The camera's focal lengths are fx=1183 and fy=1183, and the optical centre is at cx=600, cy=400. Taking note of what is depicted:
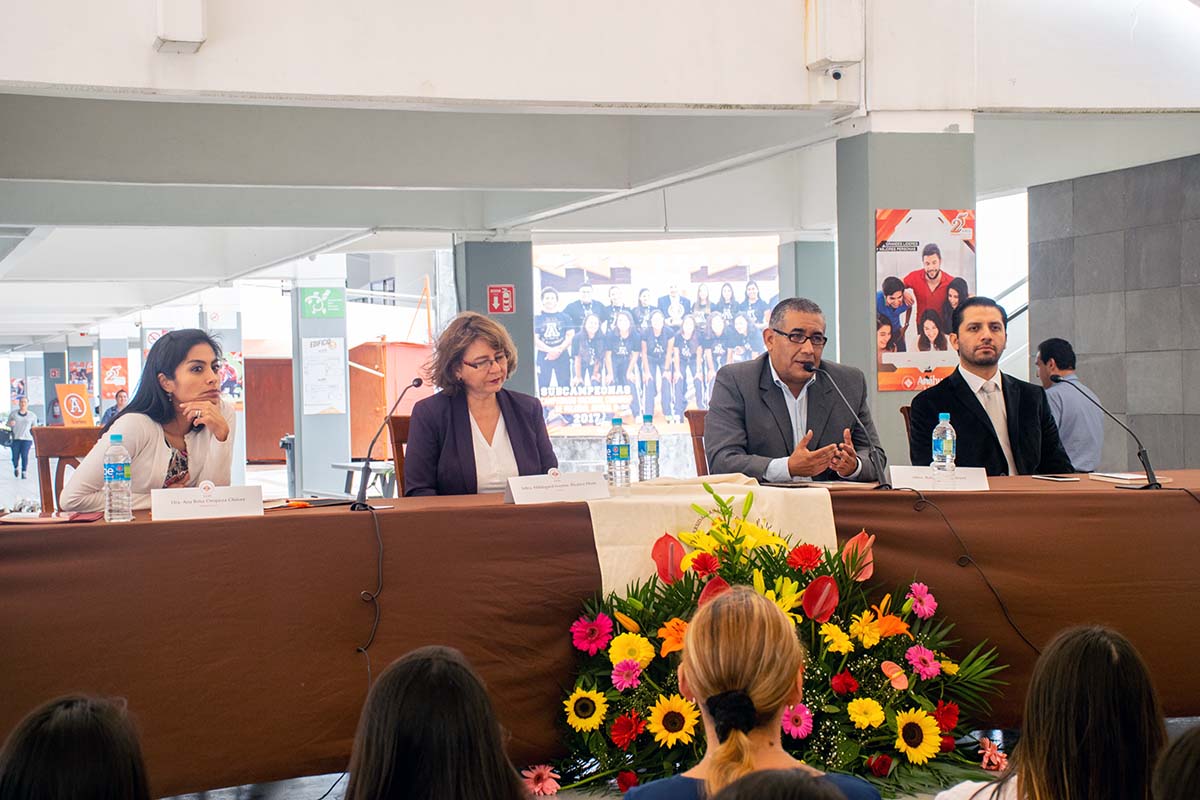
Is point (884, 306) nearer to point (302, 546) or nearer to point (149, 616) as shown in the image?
point (302, 546)

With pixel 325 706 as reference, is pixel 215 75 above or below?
above

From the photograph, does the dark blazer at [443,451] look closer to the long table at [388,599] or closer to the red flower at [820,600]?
the long table at [388,599]

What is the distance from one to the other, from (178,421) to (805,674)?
6.59 feet

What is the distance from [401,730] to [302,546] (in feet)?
4.96

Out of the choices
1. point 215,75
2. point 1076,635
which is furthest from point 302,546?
point 215,75

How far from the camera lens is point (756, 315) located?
13484 mm

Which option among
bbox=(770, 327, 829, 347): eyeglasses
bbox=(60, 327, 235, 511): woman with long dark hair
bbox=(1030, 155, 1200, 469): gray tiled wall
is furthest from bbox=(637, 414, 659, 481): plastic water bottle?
bbox=(1030, 155, 1200, 469): gray tiled wall

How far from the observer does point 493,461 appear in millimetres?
3855

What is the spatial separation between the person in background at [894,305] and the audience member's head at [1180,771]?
3.93 metres

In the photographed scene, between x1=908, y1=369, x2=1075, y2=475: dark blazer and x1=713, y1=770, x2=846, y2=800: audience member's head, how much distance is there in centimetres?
300

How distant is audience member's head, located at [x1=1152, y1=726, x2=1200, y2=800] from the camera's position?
1161 mm

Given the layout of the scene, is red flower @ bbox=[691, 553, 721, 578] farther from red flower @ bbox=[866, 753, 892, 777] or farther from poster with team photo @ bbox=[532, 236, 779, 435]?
poster with team photo @ bbox=[532, 236, 779, 435]

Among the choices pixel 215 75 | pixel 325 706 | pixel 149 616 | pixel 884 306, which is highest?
pixel 215 75

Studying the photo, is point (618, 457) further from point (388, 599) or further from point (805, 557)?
point (388, 599)
